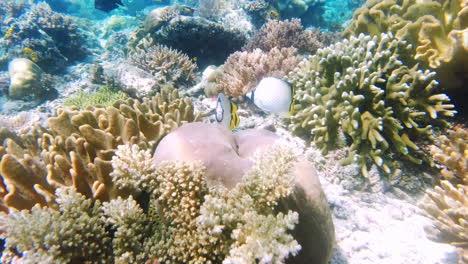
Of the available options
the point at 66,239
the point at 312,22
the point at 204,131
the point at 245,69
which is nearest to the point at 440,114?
the point at 245,69

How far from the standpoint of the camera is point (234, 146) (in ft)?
9.91

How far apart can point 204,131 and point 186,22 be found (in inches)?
→ 268

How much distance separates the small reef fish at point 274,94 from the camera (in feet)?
10.7

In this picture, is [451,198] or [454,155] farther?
[454,155]

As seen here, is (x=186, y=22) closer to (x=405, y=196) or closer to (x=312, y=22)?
(x=405, y=196)

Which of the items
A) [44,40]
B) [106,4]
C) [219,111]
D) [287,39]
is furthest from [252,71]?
[44,40]

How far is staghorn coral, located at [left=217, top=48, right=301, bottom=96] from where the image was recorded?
567 centimetres

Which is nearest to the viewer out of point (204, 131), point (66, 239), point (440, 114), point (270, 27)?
point (66, 239)

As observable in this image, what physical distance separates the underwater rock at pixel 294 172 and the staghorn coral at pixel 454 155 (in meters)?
2.16

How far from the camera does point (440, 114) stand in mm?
4230

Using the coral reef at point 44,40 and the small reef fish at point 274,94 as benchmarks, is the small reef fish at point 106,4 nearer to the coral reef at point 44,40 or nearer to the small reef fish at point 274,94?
the coral reef at point 44,40

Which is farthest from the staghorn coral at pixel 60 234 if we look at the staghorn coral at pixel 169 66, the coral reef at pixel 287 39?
the coral reef at pixel 287 39

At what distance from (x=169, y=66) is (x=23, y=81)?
4.63m

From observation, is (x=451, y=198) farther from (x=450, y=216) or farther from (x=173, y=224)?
(x=173, y=224)
